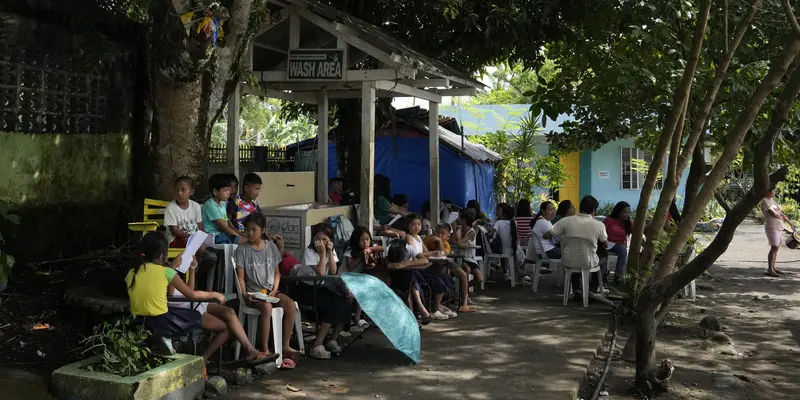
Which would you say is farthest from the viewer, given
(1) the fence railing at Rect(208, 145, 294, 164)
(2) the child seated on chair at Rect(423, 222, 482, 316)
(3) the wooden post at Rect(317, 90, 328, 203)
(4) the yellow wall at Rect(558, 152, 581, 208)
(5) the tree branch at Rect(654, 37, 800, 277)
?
(4) the yellow wall at Rect(558, 152, 581, 208)

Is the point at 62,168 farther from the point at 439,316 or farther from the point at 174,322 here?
the point at 439,316

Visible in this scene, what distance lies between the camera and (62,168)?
316 inches

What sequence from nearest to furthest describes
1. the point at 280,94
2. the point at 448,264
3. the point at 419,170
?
the point at 448,264 < the point at 280,94 < the point at 419,170

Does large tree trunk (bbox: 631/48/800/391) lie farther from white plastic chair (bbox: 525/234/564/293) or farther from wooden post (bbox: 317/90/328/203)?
wooden post (bbox: 317/90/328/203)

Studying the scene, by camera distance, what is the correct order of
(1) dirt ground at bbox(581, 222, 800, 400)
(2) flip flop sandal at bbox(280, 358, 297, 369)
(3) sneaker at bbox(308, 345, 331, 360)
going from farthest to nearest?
(3) sneaker at bbox(308, 345, 331, 360) → (1) dirt ground at bbox(581, 222, 800, 400) → (2) flip flop sandal at bbox(280, 358, 297, 369)

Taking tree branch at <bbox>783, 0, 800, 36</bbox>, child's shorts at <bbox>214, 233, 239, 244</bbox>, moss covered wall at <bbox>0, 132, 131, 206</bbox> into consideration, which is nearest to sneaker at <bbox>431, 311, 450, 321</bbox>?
child's shorts at <bbox>214, 233, 239, 244</bbox>

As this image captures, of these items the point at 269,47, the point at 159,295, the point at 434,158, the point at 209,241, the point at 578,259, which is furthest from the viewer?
the point at 434,158

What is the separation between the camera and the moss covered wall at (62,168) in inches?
294

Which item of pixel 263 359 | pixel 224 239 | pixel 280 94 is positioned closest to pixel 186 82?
pixel 224 239

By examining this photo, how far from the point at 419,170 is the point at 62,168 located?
376 inches

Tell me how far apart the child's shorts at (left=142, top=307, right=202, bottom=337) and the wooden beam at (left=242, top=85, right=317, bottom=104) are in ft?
15.2

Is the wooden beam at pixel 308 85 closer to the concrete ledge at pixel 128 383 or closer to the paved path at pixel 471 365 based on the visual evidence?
the paved path at pixel 471 365

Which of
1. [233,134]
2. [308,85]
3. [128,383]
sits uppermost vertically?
[308,85]

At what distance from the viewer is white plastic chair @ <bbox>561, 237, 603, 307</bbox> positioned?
9906 mm
